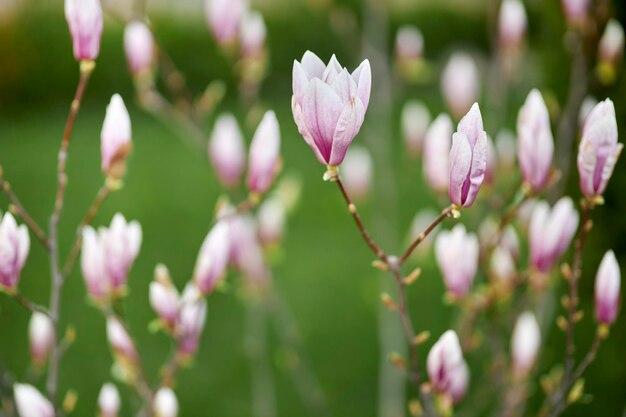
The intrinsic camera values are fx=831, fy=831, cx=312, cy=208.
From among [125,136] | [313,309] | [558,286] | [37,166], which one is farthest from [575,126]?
[37,166]

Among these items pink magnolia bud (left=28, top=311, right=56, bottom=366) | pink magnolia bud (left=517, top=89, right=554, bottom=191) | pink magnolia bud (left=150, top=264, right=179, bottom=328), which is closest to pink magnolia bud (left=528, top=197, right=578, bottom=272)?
pink magnolia bud (left=517, top=89, right=554, bottom=191)

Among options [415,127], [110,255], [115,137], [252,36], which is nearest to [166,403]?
[110,255]

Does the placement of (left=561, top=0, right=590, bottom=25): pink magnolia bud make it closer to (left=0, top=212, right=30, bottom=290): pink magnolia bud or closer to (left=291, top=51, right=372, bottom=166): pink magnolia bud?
(left=291, top=51, right=372, bottom=166): pink magnolia bud

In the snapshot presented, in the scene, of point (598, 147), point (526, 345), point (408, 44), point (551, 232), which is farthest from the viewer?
point (408, 44)

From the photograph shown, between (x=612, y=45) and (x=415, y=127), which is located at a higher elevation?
(x=415, y=127)

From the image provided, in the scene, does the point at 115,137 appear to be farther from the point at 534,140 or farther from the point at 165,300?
the point at 534,140

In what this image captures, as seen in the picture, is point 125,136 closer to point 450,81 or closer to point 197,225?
point 450,81
